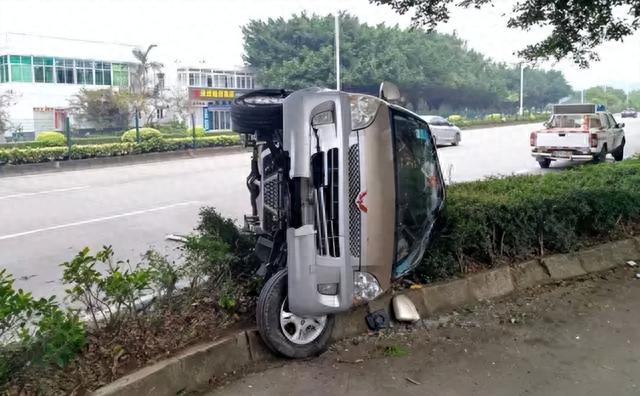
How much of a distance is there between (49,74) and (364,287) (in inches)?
1621

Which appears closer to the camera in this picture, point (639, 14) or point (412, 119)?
point (412, 119)

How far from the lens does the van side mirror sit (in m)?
4.07

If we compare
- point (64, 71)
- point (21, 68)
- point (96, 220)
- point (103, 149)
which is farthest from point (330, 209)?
point (64, 71)

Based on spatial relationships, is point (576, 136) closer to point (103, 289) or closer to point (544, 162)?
point (544, 162)

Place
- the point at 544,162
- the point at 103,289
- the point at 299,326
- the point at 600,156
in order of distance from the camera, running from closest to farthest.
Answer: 1. the point at 103,289
2. the point at 299,326
3. the point at 600,156
4. the point at 544,162

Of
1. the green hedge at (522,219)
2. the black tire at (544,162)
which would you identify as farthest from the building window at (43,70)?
the green hedge at (522,219)

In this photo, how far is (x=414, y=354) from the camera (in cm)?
384

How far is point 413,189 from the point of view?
4.21m

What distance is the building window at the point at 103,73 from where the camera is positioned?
41.9 metres

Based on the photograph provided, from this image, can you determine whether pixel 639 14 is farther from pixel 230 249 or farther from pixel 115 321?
pixel 115 321

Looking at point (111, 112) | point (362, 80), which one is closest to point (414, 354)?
point (111, 112)

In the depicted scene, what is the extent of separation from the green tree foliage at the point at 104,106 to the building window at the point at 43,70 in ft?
12.8

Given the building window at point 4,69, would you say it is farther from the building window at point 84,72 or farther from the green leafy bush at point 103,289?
the green leafy bush at point 103,289

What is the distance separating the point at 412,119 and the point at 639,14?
4.94m
